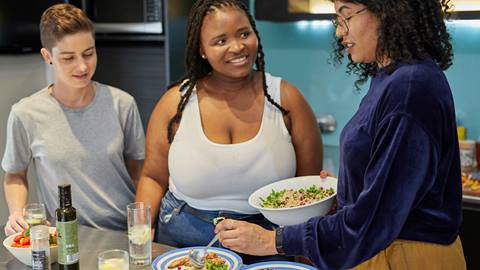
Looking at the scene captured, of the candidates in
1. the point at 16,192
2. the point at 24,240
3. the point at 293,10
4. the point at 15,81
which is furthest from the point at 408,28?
the point at 15,81

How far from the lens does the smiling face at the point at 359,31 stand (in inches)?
48.4

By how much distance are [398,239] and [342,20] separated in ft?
1.60

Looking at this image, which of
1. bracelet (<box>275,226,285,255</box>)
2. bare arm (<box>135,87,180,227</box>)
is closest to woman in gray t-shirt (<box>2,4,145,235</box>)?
bare arm (<box>135,87,180,227</box>)

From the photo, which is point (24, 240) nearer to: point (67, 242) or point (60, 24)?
point (67, 242)

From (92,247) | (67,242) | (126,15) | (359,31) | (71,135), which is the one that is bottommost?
(92,247)

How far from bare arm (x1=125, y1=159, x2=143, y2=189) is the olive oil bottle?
2.39ft

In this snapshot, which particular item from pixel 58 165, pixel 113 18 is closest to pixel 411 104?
pixel 58 165

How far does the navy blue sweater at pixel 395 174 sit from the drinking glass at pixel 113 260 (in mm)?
445

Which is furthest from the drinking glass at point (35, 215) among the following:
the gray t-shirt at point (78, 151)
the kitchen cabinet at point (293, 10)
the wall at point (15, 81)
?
the kitchen cabinet at point (293, 10)

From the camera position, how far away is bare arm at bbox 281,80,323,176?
1937 millimetres

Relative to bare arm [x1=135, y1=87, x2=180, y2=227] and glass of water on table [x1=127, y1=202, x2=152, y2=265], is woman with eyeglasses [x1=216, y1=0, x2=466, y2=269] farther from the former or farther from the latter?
bare arm [x1=135, y1=87, x2=180, y2=227]

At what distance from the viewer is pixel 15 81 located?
3254 millimetres

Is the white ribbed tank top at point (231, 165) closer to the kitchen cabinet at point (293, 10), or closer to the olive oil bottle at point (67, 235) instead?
the olive oil bottle at point (67, 235)

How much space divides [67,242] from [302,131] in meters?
0.84
